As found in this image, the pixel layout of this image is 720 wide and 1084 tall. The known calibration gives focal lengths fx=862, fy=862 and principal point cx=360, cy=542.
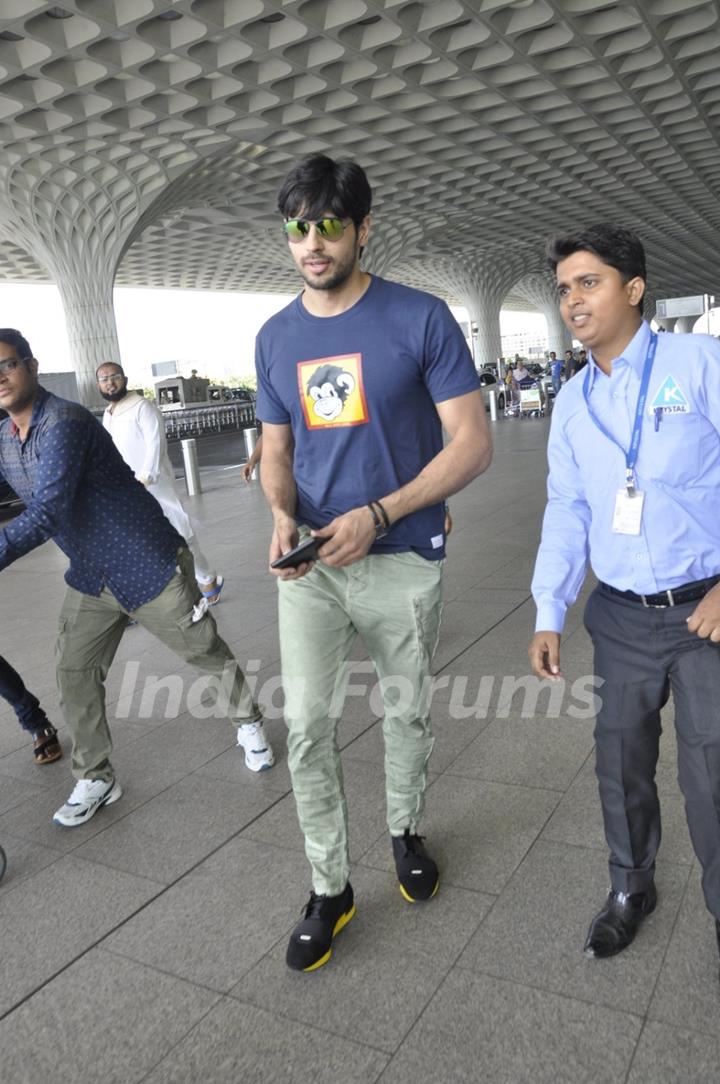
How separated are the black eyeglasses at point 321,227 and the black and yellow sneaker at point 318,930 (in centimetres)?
181

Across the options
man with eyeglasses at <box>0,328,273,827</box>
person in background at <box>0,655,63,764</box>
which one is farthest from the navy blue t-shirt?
person in background at <box>0,655,63,764</box>

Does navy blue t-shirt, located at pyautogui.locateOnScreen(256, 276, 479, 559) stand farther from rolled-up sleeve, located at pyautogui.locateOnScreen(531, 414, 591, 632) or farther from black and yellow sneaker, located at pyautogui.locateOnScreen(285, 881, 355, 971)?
black and yellow sneaker, located at pyautogui.locateOnScreen(285, 881, 355, 971)

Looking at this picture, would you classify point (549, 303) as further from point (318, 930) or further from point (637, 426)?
point (318, 930)

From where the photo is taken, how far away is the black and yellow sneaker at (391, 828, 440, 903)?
259 cm

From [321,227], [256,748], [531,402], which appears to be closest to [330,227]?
[321,227]

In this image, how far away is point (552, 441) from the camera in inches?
91.3

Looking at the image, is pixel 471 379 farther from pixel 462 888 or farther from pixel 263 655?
pixel 263 655

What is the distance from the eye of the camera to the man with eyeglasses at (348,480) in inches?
88.6

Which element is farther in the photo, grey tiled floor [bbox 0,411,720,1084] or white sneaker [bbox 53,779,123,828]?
white sneaker [bbox 53,779,123,828]

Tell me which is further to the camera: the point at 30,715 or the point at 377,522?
the point at 30,715

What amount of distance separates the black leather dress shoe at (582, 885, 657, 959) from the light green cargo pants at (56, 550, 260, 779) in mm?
1932

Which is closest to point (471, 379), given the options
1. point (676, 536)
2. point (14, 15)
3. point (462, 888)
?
point (676, 536)

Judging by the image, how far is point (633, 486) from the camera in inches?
79.8

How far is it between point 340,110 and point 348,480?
2139cm
